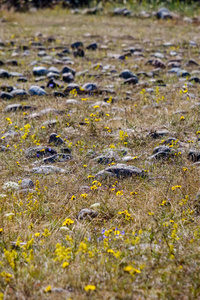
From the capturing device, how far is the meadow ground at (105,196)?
81.8 inches

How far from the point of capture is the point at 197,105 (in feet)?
16.7

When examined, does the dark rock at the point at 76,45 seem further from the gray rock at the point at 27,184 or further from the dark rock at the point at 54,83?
the gray rock at the point at 27,184

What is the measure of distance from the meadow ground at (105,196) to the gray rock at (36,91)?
0.14 metres

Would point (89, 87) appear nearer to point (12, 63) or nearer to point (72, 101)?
point (72, 101)

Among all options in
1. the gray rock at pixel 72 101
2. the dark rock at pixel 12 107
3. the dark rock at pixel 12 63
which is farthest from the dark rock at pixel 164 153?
the dark rock at pixel 12 63

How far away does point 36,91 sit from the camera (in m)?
5.97

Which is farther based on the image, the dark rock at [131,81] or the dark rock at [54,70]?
the dark rock at [54,70]

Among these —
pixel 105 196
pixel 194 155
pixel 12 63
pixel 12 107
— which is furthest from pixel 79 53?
pixel 105 196

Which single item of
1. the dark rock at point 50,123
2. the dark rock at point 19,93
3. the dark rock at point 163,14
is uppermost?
the dark rock at point 163,14

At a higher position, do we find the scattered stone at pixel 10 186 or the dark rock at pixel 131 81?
the scattered stone at pixel 10 186

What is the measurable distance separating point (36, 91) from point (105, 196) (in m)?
3.40

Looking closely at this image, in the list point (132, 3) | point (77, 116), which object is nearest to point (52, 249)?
point (77, 116)

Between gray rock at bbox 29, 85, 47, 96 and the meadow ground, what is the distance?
0.14m

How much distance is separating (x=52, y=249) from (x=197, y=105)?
11.1ft
